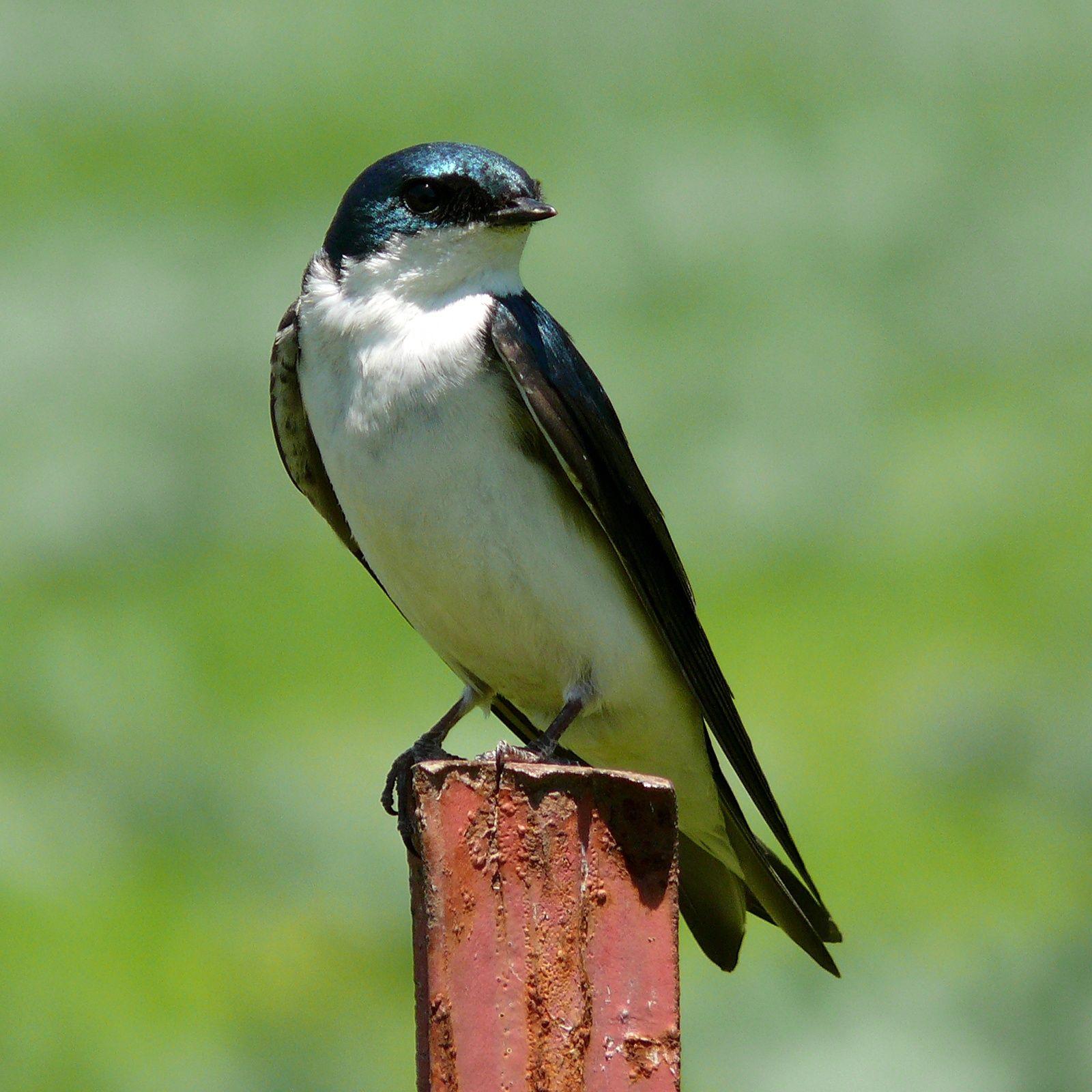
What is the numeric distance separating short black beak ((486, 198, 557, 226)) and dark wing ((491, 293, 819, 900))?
0.13m

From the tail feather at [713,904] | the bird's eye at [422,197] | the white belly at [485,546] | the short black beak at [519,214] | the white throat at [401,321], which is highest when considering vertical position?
the bird's eye at [422,197]

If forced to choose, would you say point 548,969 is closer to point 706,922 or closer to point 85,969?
point 706,922

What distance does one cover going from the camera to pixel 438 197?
3.43m

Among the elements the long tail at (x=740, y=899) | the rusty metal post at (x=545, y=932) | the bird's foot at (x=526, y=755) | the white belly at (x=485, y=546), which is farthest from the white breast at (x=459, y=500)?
the rusty metal post at (x=545, y=932)

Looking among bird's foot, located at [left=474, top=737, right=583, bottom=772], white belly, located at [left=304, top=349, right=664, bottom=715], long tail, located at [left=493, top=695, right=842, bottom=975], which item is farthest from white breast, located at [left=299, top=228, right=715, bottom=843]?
long tail, located at [left=493, top=695, right=842, bottom=975]

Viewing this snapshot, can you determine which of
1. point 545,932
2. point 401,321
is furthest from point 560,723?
point 545,932

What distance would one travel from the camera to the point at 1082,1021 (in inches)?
239

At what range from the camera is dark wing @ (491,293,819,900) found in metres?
3.27

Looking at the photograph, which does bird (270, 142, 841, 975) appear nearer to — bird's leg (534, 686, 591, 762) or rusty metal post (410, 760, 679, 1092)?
bird's leg (534, 686, 591, 762)

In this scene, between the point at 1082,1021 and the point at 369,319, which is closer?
the point at 369,319

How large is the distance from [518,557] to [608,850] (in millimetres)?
1084

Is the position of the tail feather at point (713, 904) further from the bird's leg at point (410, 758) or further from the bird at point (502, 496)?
the bird's leg at point (410, 758)

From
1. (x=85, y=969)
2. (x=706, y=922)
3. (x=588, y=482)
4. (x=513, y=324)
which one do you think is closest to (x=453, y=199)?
(x=513, y=324)

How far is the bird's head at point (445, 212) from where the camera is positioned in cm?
339
